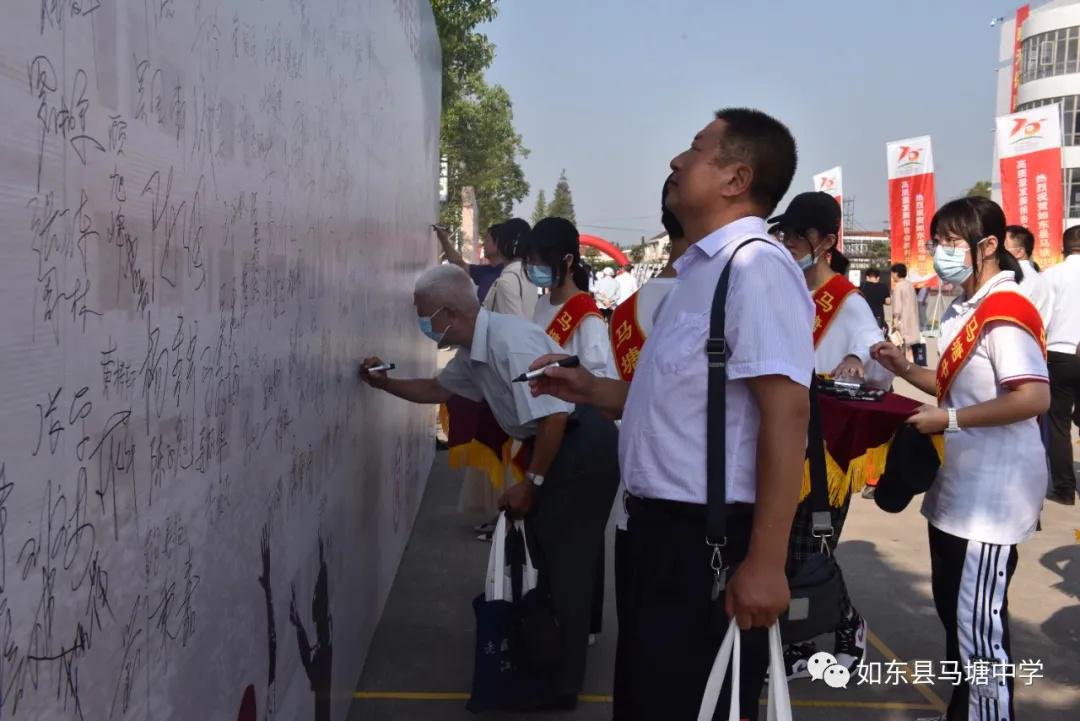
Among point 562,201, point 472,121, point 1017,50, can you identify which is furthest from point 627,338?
point 562,201

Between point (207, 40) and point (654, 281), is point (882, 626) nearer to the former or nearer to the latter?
point (654, 281)

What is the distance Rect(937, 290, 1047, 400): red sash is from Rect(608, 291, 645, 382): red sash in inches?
40.0

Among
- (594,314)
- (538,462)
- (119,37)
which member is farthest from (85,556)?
(594,314)

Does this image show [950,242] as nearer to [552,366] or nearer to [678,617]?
[552,366]

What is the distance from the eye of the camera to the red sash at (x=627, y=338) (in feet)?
11.6

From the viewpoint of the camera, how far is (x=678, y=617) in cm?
208

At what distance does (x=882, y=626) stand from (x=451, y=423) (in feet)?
7.63

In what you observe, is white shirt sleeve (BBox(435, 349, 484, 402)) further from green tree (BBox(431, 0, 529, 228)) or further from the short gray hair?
green tree (BBox(431, 0, 529, 228))

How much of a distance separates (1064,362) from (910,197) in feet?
37.1

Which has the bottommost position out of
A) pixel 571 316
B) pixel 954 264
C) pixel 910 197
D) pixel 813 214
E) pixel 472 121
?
pixel 571 316

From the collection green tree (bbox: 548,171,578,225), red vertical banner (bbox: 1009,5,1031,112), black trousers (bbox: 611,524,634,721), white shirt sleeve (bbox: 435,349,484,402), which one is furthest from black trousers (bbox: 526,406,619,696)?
green tree (bbox: 548,171,578,225)

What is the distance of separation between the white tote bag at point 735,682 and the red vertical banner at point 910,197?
16299mm

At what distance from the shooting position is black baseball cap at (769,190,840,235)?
3.77 m

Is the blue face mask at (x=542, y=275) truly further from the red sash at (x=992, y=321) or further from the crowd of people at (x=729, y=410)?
the red sash at (x=992, y=321)
